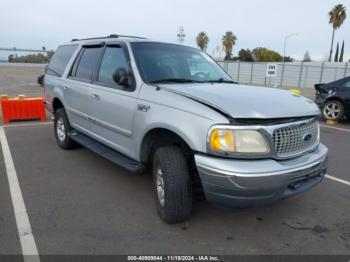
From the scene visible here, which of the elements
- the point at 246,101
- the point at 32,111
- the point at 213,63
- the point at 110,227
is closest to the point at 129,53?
the point at 213,63

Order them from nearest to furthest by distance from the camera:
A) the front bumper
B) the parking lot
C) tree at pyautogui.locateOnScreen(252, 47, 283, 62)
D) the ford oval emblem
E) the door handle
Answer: the front bumper
the parking lot
the ford oval emblem
the door handle
tree at pyautogui.locateOnScreen(252, 47, 283, 62)

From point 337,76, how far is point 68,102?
3289 cm

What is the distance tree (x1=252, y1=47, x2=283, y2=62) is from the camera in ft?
276

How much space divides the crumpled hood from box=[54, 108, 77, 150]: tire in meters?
2.85

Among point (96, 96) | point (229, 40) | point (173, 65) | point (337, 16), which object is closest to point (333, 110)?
point (173, 65)

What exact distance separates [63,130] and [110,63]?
84.6 inches

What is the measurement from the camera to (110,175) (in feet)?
16.0

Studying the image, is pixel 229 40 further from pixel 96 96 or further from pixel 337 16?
pixel 96 96

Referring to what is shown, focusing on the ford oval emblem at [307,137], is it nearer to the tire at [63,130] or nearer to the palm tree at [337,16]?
the tire at [63,130]

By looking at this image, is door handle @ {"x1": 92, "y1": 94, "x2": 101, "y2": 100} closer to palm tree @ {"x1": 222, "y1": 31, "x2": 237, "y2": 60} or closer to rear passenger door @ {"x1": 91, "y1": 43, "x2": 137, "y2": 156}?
rear passenger door @ {"x1": 91, "y1": 43, "x2": 137, "y2": 156}

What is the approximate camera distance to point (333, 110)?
10188mm

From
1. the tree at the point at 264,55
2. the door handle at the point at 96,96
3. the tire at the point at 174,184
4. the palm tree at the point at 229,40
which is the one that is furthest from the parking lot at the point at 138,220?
the tree at the point at 264,55

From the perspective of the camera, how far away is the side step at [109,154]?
3.87 m

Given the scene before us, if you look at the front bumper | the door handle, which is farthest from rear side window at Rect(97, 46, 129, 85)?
the front bumper
